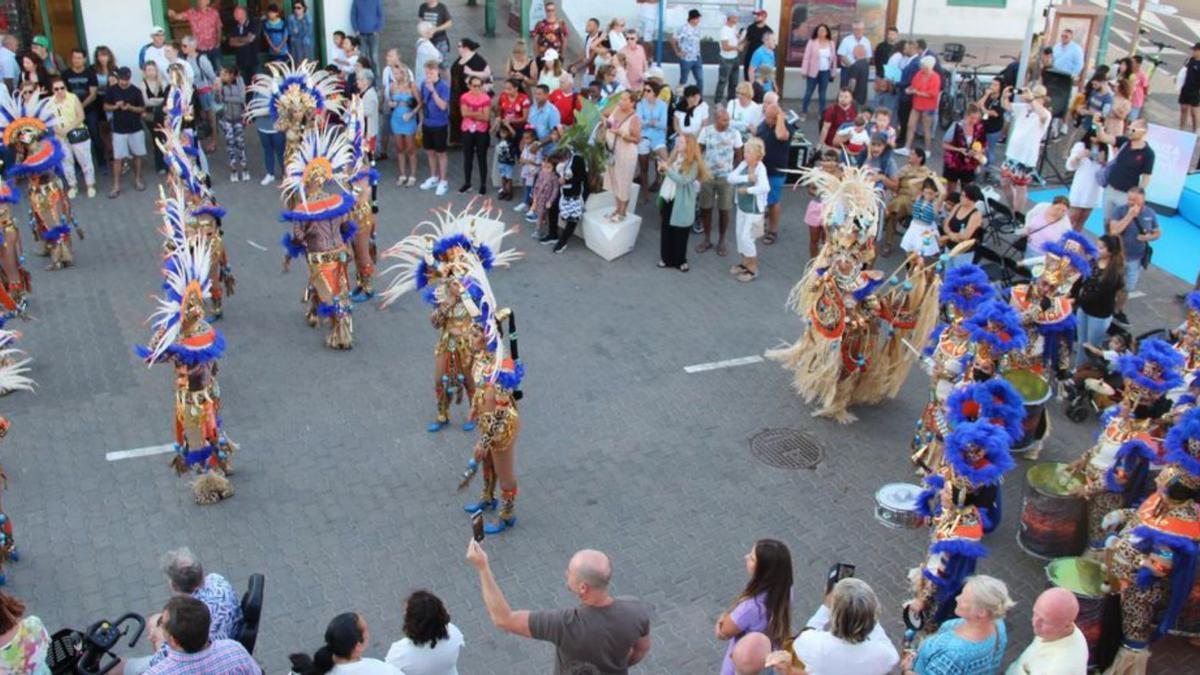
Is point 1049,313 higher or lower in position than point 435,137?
lower

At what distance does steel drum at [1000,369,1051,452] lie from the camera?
29.4ft

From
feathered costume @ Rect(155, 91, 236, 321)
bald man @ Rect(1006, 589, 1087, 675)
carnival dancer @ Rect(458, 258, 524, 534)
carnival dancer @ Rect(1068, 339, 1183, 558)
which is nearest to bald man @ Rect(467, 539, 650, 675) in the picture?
bald man @ Rect(1006, 589, 1087, 675)

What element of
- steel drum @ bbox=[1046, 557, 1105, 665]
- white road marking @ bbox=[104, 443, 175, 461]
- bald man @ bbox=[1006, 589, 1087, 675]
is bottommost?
white road marking @ bbox=[104, 443, 175, 461]

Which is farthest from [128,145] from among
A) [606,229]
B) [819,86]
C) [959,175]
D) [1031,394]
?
[1031,394]

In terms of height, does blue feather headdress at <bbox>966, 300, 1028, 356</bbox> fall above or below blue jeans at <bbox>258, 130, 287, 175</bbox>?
above

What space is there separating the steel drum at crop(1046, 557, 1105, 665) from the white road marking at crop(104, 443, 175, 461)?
6748 millimetres

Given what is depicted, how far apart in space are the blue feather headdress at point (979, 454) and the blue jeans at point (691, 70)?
489 inches

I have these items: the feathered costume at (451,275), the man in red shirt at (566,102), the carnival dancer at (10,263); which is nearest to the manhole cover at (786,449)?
the feathered costume at (451,275)

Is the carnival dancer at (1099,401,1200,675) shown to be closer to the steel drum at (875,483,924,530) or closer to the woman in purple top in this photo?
the steel drum at (875,483,924,530)

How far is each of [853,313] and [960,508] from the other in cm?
301

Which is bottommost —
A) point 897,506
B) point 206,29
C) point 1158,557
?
point 897,506

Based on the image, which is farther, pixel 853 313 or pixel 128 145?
pixel 128 145

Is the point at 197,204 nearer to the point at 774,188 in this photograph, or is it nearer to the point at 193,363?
the point at 193,363

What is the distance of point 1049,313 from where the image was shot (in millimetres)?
9180
